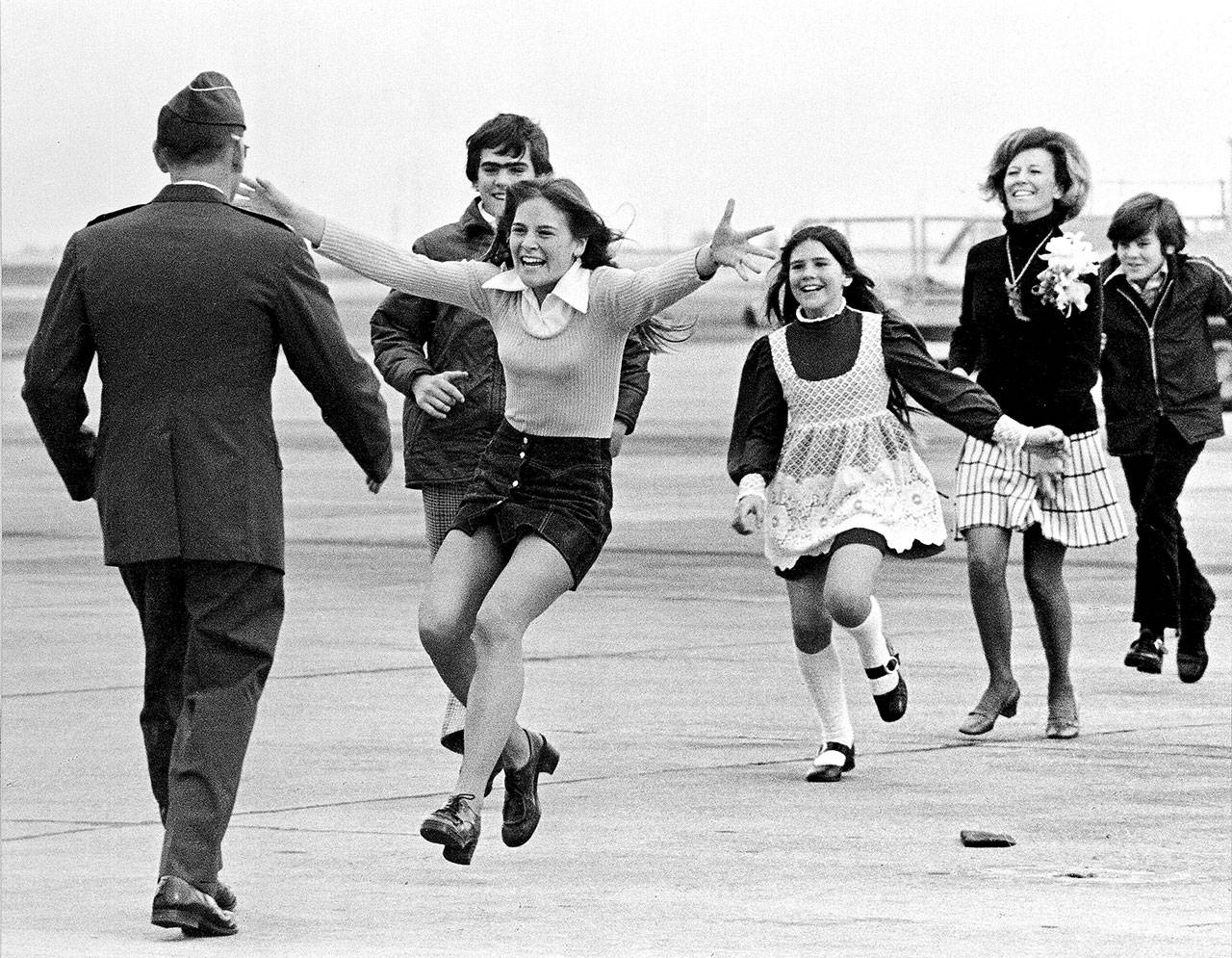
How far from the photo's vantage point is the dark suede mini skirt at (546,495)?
6.43m

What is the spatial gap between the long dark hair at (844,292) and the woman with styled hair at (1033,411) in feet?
1.87

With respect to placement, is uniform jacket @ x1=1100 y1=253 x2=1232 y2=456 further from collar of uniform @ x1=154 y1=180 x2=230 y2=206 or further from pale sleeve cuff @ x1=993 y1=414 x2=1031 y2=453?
collar of uniform @ x1=154 y1=180 x2=230 y2=206

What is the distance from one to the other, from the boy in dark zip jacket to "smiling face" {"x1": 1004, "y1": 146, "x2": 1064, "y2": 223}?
106cm

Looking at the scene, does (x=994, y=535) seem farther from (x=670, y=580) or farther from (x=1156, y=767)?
(x=670, y=580)

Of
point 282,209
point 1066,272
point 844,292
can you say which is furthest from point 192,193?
point 1066,272

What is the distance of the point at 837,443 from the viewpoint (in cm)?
792

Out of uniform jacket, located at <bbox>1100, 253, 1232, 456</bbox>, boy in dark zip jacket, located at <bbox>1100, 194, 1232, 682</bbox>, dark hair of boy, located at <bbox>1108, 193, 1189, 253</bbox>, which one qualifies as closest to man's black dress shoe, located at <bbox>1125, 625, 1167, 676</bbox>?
boy in dark zip jacket, located at <bbox>1100, 194, 1232, 682</bbox>

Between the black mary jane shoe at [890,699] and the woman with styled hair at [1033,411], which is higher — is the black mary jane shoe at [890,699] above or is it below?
below

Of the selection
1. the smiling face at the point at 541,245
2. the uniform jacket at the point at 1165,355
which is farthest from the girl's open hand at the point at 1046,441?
the smiling face at the point at 541,245

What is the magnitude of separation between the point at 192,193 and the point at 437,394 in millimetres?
1298

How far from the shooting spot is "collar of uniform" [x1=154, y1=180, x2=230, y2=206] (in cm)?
598

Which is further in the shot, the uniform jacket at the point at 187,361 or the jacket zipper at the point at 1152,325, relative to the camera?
the jacket zipper at the point at 1152,325

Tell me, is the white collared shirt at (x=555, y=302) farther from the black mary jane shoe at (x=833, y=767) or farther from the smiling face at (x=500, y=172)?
the black mary jane shoe at (x=833, y=767)

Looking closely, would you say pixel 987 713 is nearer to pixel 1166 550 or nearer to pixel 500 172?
pixel 1166 550
